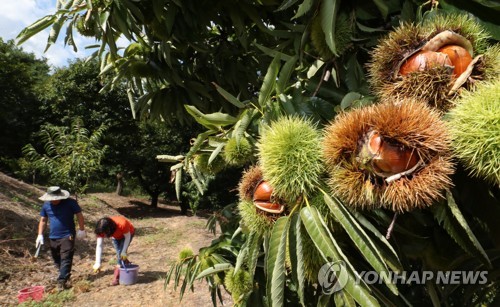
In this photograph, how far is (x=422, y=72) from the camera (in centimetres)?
67

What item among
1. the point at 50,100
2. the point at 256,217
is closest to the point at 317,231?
the point at 256,217

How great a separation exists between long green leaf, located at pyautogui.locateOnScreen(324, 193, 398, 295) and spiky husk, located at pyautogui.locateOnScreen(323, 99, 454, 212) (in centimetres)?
2

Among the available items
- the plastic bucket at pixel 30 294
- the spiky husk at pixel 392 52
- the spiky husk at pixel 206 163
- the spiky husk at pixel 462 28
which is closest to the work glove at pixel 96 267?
the plastic bucket at pixel 30 294

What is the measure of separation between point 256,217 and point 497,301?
0.64m

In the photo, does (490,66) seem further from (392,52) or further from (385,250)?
(385,250)

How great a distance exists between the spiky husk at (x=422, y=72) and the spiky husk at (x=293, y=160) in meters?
0.17

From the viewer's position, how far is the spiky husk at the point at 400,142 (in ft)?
1.90

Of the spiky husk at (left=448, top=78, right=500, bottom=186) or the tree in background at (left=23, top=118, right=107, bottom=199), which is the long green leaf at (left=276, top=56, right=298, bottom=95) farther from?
the tree in background at (left=23, top=118, right=107, bottom=199)

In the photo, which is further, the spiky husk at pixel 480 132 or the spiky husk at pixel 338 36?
the spiky husk at pixel 338 36

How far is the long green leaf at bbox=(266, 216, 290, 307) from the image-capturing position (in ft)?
2.36

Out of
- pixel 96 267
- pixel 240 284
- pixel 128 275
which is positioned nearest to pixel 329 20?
pixel 240 284

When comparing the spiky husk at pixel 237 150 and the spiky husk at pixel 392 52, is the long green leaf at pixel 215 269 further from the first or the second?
the spiky husk at pixel 392 52

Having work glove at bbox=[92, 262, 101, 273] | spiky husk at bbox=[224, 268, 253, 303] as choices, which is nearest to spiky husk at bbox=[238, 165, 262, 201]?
spiky husk at bbox=[224, 268, 253, 303]

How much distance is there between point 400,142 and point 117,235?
5.12m
